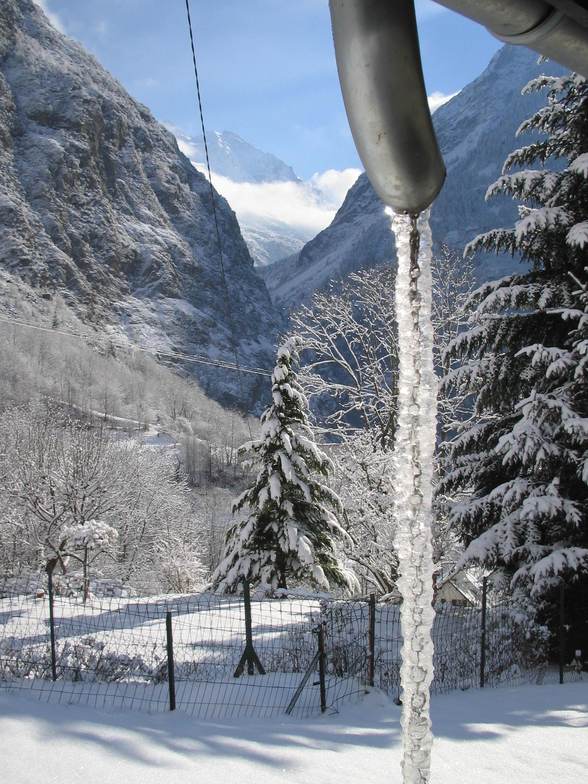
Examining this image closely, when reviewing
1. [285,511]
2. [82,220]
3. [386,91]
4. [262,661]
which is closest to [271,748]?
[262,661]

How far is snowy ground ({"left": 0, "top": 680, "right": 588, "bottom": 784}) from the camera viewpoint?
15.7ft

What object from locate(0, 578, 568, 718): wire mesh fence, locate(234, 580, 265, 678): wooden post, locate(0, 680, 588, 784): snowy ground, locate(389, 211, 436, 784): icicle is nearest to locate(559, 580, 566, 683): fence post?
locate(0, 578, 568, 718): wire mesh fence

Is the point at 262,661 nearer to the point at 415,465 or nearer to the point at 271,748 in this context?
the point at 271,748

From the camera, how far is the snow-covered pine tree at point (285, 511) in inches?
635

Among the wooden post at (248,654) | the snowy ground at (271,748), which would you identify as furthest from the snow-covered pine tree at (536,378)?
the wooden post at (248,654)

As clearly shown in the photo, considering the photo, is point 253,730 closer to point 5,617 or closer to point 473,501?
point 473,501

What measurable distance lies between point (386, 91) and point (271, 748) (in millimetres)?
5820

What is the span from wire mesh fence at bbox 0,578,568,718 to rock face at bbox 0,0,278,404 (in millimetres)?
146727

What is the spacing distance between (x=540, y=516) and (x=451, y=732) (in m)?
3.58

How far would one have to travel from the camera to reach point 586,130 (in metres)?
9.56

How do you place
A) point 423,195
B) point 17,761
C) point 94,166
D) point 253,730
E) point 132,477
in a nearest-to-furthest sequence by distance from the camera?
point 423,195 < point 17,761 < point 253,730 < point 132,477 < point 94,166

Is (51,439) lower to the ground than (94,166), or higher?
lower

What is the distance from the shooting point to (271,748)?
546 centimetres

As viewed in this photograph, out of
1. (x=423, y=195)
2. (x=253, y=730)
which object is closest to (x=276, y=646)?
(x=253, y=730)
